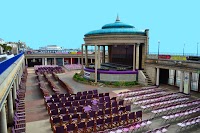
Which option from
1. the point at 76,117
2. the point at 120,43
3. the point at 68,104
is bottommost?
the point at 76,117

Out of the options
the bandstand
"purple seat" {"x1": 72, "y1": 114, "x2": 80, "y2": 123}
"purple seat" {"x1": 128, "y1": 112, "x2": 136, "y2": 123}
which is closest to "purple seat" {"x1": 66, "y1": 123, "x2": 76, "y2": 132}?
"purple seat" {"x1": 72, "y1": 114, "x2": 80, "y2": 123}

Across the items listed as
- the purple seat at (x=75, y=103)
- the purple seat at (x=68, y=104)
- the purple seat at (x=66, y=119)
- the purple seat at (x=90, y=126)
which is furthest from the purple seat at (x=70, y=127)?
the purple seat at (x=75, y=103)

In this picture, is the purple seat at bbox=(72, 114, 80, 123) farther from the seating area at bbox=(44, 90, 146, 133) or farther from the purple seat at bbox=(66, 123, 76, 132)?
the purple seat at bbox=(66, 123, 76, 132)

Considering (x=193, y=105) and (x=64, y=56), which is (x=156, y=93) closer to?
(x=193, y=105)

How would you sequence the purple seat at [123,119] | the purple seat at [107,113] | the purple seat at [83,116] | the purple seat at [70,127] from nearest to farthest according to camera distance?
the purple seat at [70,127] < the purple seat at [123,119] < the purple seat at [83,116] < the purple seat at [107,113]

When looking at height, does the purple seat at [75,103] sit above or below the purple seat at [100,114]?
above

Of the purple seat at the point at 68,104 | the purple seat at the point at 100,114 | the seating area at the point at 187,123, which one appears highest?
the purple seat at the point at 68,104

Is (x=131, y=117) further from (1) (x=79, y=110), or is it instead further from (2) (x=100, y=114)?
(1) (x=79, y=110)

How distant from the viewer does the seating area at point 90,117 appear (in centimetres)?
1080

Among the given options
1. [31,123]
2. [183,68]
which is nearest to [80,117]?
[31,123]

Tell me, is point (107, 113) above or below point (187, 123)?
above

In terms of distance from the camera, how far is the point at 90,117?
12.6 m

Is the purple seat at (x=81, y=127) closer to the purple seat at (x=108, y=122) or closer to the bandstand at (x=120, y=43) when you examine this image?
the purple seat at (x=108, y=122)

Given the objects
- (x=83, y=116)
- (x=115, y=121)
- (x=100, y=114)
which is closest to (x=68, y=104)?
(x=83, y=116)
